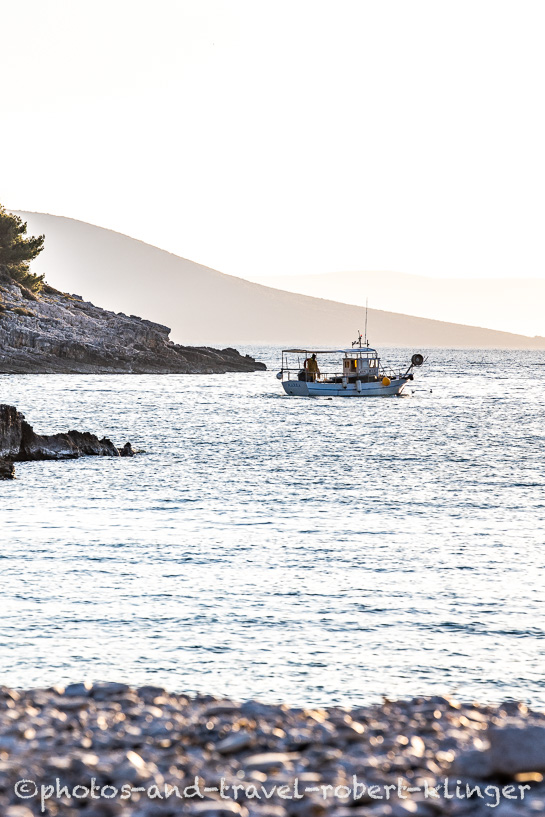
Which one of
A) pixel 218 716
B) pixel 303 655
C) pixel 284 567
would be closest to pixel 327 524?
pixel 284 567

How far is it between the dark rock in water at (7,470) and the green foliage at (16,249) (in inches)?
3985

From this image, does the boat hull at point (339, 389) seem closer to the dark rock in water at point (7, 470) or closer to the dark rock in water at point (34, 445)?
the dark rock in water at point (34, 445)

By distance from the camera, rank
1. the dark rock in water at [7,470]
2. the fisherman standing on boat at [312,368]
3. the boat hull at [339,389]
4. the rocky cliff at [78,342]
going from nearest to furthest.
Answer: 1. the dark rock in water at [7,470]
2. the boat hull at [339,389]
3. the fisherman standing on boat at [312,368]
4. the rocky cliff at [78,342]

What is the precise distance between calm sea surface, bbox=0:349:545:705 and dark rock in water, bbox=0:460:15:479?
1.19 ft

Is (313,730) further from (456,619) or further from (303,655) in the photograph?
(456,619)

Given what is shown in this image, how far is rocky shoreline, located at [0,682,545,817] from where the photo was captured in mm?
6516

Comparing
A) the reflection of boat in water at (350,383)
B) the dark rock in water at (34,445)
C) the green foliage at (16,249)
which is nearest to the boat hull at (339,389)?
the reflection of boat in water at (350,383)

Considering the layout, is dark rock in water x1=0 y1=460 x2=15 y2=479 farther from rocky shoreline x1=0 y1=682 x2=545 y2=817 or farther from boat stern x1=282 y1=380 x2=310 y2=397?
→ boat stern x1=282 y1=380 x2=310 y2=397

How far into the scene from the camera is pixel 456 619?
14.0 metres

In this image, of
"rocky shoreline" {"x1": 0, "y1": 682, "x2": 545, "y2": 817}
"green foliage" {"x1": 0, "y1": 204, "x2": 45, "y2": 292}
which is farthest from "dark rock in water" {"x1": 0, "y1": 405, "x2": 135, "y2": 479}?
"green foliage" {"x1": 0, "y1": 204, "x2": 45, "y2": 292}

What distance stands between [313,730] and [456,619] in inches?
249

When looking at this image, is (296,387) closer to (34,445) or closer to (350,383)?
(350,383)

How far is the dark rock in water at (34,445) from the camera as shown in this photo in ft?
112

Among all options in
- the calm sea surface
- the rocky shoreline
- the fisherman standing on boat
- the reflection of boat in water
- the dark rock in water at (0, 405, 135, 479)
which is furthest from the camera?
the fisherman standing on boat
